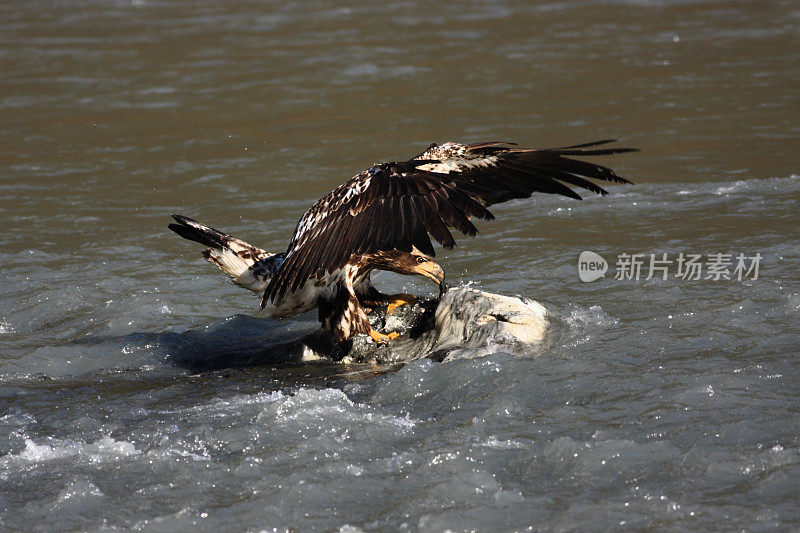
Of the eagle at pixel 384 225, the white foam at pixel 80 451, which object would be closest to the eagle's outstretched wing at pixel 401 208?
the eagle at pixel 384 225

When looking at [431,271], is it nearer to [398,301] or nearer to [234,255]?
[398,301]

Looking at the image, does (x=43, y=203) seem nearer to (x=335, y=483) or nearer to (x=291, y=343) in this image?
(x=291, y=343)

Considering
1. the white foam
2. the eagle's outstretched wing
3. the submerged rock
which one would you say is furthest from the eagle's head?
the white foam

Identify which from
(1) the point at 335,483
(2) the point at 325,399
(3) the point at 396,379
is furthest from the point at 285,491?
(3) the point at 396,379

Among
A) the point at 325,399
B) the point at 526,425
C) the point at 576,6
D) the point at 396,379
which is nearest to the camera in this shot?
the point at 526,425

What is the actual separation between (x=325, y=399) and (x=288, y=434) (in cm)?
31

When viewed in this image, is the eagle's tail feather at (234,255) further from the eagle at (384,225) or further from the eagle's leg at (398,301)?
the eagle's leg at (398,301)

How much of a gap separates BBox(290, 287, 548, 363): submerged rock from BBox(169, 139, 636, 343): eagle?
86 mm

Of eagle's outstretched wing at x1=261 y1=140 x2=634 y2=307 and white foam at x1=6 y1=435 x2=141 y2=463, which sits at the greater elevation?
eagle's outstretched wing at x1=261 y1=140 x2=634 y2=307

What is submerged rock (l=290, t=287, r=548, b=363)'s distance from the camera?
181 inches

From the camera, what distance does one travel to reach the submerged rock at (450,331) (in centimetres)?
461

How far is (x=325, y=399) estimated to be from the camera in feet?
13.4

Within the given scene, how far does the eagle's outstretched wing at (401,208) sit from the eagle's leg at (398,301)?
0.73 metres

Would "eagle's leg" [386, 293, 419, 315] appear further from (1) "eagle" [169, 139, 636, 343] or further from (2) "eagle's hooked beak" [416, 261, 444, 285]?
(2) "eagle's hooked beak" [416, 261, 444, 285]
